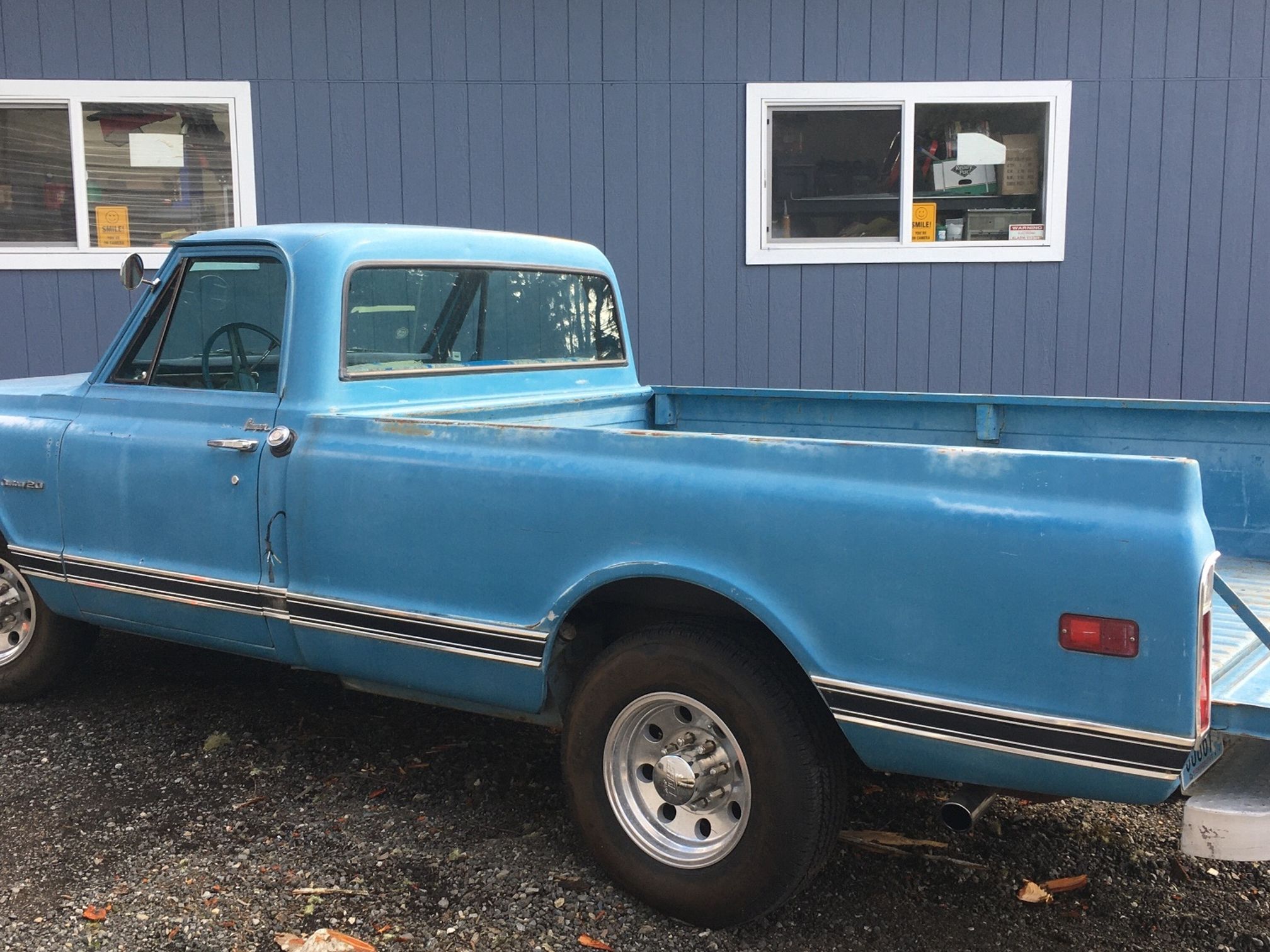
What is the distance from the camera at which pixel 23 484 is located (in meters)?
4.12

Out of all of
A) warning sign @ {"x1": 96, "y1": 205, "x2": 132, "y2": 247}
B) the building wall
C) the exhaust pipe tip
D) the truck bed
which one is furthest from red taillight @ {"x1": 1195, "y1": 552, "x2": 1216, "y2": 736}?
warning sign @ {"x1": 96, "y1": 205, "x2": 132, "y2": 247}

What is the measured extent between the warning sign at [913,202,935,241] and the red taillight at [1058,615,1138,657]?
585cm

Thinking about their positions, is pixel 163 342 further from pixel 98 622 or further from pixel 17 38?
pixel 17 38

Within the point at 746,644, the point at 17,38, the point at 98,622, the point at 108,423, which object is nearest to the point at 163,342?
the point at 108,423

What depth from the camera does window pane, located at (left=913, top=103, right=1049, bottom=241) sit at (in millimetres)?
7715

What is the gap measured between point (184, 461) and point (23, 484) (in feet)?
2.78

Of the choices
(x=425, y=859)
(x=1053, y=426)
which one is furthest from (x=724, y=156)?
(x=425, y=859)

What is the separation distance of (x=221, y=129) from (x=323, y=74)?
0.77m

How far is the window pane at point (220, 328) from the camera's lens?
379 cm

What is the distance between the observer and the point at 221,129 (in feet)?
25.2

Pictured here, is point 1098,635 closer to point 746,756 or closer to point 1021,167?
point 746,756

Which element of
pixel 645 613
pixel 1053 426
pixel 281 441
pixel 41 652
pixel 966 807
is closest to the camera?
pixel 966 807

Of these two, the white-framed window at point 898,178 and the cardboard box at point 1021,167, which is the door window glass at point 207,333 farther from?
the cardboard box at point 1021,167

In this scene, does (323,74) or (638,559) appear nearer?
(638,559)
